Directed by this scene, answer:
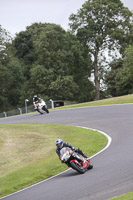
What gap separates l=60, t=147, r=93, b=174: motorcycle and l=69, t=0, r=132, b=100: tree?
4984 cm

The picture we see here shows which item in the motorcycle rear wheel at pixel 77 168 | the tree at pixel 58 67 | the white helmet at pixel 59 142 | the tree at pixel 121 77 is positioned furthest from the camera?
the tree at pixel 58 67

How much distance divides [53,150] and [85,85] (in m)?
47.7

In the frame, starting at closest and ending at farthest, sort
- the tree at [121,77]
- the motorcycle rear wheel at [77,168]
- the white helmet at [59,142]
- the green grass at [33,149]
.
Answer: the motorcycle rear wheel at [77,168], the white helmet at [59,142], the green grass at [33,149], the tree at [121,77]

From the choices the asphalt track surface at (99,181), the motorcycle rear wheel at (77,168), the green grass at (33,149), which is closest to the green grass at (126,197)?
the asphalt track surface at (99,181)

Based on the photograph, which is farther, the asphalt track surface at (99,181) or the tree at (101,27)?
the tree at (101,27)

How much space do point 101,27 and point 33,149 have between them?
153 ft

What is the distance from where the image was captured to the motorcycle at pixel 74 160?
488 inches

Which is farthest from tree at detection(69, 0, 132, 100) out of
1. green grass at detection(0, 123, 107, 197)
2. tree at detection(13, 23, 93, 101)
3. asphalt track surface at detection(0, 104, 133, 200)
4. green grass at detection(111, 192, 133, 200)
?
green grass at detection(111, 192, 133, 200)

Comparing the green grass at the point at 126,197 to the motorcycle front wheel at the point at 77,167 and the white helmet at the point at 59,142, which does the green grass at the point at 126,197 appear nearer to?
the motorcycle front wheel at the point at 77,167

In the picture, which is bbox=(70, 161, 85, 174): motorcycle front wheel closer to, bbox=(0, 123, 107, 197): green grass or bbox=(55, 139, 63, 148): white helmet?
bbox=(55, 139, 63, 148): white helmet

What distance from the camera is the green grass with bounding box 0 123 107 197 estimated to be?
14055mm

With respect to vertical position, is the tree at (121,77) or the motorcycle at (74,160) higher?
the tree at (121,77)

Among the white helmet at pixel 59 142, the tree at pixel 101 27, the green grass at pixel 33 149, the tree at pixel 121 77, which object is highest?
the tree at pixel 101 27

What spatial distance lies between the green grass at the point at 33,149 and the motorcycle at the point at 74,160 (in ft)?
5.22
